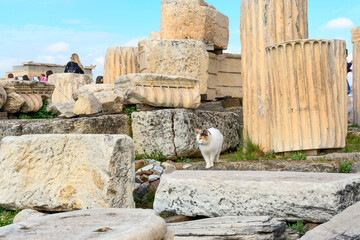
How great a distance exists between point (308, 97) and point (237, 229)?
293 centimetres

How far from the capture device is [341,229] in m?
2.91

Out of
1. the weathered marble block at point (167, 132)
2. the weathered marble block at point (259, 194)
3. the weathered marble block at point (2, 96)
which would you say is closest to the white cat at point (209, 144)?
the weathered marble block at point (259, 194)

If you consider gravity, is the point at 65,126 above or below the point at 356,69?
below

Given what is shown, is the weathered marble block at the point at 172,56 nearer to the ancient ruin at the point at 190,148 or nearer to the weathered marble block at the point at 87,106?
the ancient ruin at the point at 190,148

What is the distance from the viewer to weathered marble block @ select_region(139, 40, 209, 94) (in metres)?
8.23

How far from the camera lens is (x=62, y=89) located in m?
12.4

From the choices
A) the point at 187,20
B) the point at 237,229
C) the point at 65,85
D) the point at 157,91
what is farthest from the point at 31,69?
the point at 237,229

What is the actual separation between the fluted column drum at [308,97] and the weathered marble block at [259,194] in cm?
159

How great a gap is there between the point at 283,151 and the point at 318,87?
3.10 ft

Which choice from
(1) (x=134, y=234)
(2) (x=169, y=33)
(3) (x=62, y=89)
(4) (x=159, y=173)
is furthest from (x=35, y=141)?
(3) (x=62, y=89)

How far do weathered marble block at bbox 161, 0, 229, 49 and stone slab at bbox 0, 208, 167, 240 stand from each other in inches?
270

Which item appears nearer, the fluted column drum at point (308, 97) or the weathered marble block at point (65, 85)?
the fluted column drum at point (308, 97)

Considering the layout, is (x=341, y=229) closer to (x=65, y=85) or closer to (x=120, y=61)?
(x=120, y=61)

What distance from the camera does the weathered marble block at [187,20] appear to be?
9.09m
